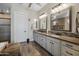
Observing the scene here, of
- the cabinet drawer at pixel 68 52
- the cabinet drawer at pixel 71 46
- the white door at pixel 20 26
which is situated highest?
the white door at pixel 20 26

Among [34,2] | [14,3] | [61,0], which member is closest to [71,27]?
[61,0]

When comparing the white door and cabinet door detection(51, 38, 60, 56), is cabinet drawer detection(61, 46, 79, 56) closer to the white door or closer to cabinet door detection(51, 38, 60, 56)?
cabinet door detection(51, 38, 60, 56)

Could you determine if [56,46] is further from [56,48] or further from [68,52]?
[68,52]

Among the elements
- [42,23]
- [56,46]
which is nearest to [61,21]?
[42,23]

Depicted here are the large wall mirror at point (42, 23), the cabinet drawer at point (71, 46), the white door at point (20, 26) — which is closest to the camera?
the cabinet drawer at point (71, 46)

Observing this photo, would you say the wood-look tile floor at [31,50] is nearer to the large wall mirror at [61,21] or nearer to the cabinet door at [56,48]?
the cabinet door at [56,48]

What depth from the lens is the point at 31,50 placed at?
203 centimetres

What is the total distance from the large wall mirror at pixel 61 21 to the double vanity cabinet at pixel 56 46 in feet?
0.82

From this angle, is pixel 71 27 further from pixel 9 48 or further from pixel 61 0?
pixel 9 48

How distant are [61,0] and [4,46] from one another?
4.21ft

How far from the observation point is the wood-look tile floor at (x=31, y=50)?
200cm

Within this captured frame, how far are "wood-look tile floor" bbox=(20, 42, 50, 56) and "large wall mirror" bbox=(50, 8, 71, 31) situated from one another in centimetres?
51

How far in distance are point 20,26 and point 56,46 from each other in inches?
29.6

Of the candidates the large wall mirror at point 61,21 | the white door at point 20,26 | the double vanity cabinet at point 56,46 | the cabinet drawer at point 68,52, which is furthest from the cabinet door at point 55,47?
the white door at point 20,26
